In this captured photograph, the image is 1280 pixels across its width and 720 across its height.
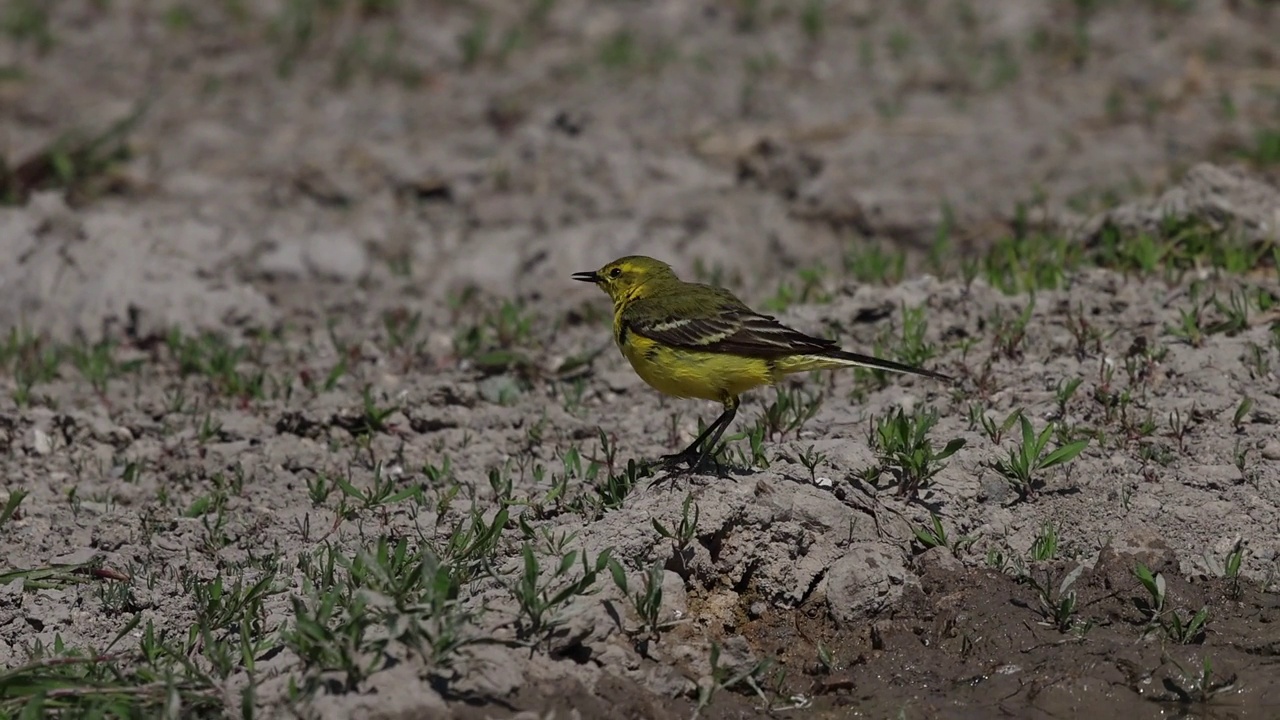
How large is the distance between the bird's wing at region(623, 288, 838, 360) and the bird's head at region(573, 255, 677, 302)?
0.51m

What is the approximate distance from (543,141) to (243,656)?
22.0ft

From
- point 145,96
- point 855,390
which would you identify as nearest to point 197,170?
point 145,96

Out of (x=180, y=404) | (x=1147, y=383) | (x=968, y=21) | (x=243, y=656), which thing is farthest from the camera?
(x=968, y=21)

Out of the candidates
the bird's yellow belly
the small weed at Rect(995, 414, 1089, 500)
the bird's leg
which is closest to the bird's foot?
the bird's leg

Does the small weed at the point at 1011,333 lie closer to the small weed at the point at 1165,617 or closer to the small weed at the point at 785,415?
the small weed at the point at 785,415

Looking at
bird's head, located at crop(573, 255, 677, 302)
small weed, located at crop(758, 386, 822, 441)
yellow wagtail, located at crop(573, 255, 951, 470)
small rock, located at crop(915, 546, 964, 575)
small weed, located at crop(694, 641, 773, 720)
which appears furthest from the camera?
bird's head, located at crop(573, 255, 677, 302)

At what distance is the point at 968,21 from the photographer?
1341 cm

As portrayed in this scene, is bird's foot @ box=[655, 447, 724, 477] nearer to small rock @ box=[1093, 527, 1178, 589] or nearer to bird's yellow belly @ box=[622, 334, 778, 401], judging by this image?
bird's yellow belly @ box=[622, 334, 778, 401]

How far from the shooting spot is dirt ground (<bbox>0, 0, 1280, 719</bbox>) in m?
5.81

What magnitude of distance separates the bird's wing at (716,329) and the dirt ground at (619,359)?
0.49 m

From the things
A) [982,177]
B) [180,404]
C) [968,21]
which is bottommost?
[180,404]

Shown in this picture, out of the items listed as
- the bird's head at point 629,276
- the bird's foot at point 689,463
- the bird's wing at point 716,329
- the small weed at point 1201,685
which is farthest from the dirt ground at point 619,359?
the bird's head at point 629,276

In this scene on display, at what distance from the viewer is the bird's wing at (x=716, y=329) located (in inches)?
265

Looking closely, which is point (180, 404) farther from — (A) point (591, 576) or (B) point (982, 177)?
(B) point (982, 177)
